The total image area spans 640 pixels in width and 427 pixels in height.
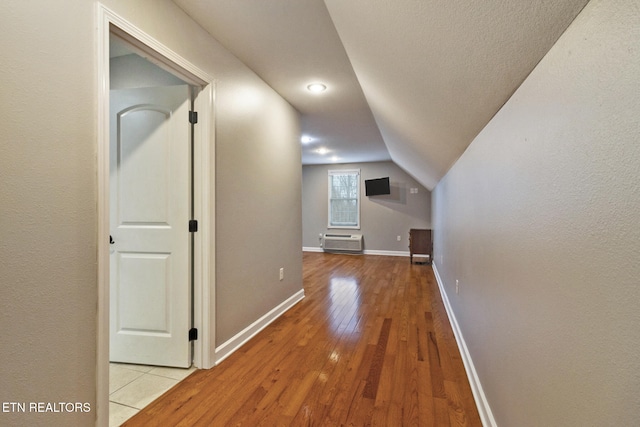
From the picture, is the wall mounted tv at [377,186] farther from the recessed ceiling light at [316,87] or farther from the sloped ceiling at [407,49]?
the recessed ceiling light at [316,87]

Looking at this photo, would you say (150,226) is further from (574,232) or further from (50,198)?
(574,232)

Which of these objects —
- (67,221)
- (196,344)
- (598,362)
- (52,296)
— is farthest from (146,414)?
(598,362)

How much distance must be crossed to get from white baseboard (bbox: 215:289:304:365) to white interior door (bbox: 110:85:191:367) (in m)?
0.23

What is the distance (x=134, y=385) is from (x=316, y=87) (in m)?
2.78

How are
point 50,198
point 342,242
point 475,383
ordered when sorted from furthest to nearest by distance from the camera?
point 342,242, point 475,383, point 50,198

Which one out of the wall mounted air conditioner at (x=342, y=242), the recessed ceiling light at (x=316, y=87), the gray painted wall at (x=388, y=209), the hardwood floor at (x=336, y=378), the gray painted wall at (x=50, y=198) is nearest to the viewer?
the gray painted wall at (x=50, y=198)

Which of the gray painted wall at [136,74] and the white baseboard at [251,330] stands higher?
the gray painted wall at [136,74]

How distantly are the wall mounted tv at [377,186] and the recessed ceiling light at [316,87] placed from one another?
4493 mm

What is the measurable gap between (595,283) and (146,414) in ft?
6.54

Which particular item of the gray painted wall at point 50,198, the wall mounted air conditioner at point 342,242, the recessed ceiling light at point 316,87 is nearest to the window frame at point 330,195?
the wall mounted air conditioner at point 342,242

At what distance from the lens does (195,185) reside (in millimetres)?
1985

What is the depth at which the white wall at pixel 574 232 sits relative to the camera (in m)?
0.54

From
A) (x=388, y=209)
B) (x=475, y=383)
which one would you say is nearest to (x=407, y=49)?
(x=475, y=383)

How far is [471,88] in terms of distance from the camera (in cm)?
134
